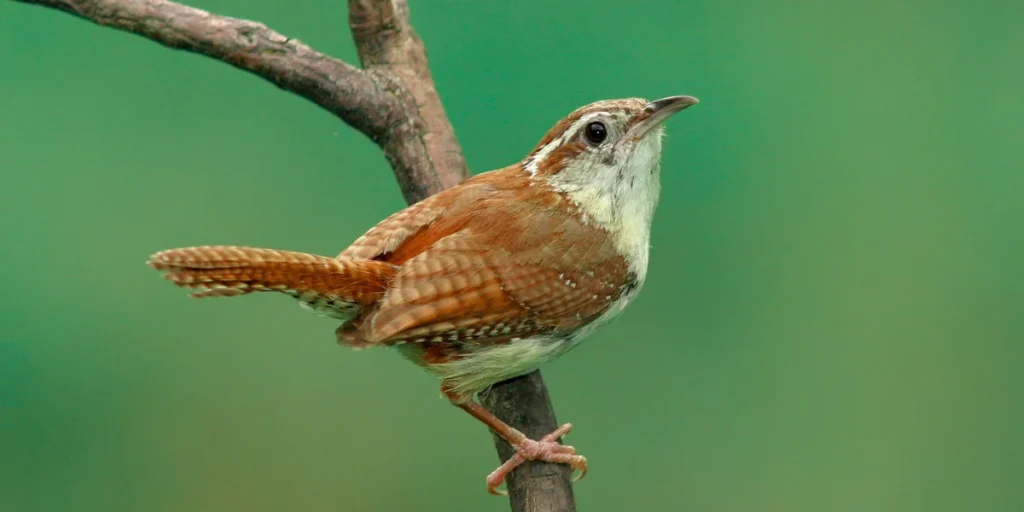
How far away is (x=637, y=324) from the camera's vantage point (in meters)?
4.85

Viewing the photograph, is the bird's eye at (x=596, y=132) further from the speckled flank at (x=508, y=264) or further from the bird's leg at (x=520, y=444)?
the bird's leg at (x=520, y=444)

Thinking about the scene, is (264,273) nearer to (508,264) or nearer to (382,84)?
(508,264)

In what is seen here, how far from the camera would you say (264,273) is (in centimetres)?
288

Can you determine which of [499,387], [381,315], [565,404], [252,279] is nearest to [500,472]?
[499,387]

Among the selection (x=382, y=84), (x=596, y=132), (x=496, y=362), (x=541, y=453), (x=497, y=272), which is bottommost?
(x=541, y=453)

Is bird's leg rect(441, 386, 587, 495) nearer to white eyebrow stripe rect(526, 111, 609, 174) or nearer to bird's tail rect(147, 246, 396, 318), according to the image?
bird's tail rect(147, 246, 396, 318)

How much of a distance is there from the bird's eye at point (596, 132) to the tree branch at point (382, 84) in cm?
83

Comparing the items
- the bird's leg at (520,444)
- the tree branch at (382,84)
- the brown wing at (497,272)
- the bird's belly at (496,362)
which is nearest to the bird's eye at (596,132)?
the brown wing at (497,272)

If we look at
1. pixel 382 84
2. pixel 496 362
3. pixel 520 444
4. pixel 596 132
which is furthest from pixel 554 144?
pixel 520 444

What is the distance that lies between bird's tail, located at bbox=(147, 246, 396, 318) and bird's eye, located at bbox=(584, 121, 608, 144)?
859 millimetres

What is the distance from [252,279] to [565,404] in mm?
2359

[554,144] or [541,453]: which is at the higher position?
[554,144]

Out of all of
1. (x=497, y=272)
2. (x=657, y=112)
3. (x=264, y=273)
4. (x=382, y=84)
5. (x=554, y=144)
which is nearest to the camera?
(x=264, y=273)

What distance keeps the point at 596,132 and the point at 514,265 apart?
0.53 metres
